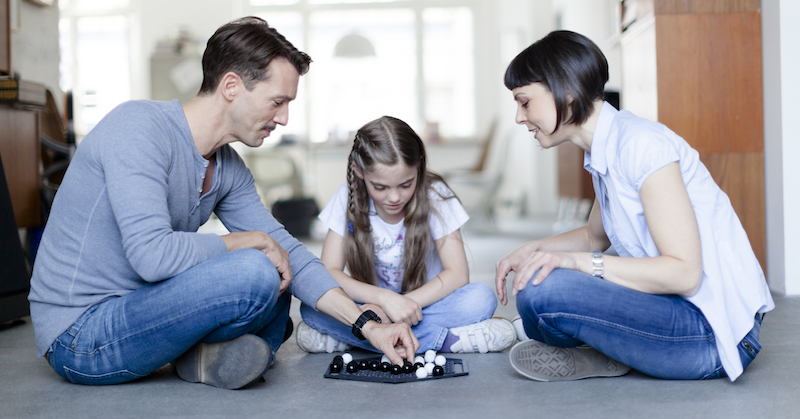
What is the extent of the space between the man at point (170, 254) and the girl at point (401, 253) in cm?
23

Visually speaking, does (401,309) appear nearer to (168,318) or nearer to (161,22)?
(168,318)

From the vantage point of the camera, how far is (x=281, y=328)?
66.9 inches

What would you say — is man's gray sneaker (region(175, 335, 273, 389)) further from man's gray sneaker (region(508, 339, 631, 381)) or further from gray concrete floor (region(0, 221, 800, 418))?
man's gray sneaker (region(508, 339, 631, 381))

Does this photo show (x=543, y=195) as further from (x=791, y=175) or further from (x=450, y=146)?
(x=791, y=175)

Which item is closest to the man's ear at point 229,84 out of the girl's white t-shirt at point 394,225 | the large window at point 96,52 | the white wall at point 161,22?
the girl's white t-shirt at point 394,225

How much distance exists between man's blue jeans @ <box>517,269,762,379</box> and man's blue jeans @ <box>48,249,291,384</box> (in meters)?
0.57

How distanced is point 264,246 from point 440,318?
1.75ft

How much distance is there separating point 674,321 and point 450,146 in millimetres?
7342

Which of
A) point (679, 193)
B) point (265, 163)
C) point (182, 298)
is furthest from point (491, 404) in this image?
point (265, 163)

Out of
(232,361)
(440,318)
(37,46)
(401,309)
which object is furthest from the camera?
(37,46)

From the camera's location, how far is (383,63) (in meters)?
8.70

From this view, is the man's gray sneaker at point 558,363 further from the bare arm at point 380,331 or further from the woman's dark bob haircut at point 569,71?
the woman's dark bob haircut at point 569,71

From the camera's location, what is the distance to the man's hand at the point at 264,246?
→ 4.87 ft

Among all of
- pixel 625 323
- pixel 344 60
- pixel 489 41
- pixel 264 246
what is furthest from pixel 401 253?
pixel 489 41
